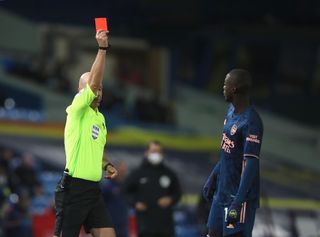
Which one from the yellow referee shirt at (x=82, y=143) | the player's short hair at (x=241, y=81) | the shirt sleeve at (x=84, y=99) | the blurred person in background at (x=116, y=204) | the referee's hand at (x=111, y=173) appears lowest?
the blurred person in background at (x=116, y=204)

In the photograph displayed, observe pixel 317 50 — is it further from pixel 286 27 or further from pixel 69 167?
pixel 69 167

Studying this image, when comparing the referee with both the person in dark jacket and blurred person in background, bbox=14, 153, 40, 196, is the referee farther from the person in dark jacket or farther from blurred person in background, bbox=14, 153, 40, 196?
blurred person in background, bbox=14, 153, 40, 196

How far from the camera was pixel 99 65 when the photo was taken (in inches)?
272

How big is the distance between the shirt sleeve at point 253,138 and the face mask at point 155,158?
436 cm

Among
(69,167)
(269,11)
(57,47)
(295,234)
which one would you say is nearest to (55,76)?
(57,47)

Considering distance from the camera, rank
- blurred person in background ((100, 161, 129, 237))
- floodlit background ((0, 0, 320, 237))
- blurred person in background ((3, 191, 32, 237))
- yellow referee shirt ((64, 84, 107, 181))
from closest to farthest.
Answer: yellow referee shirt ((64, 84, 107, 181))
blurred person in background ((100, 161, 129, 237))
blurred person in background ((3, 191, 32, 237))
floodlit background ((0, 0, 320, 237))

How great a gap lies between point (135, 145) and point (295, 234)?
239 inches

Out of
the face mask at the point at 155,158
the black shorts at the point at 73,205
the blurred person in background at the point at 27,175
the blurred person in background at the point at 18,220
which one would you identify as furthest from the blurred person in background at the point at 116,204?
the black shorts at the point at 73,205

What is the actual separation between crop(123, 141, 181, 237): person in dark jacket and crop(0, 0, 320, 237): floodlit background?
3.74m

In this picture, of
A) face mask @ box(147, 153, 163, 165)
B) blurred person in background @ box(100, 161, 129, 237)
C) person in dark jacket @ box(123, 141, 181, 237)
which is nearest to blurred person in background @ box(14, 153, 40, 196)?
blurred person in background @ box(100, 161, 129, 237)

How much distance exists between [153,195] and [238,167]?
438cm

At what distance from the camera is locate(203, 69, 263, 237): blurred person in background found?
21.9 feet

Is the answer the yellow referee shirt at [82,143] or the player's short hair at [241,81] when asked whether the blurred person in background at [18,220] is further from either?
the player's short hair at [241,81]

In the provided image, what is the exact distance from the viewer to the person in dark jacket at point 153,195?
36.6ft
